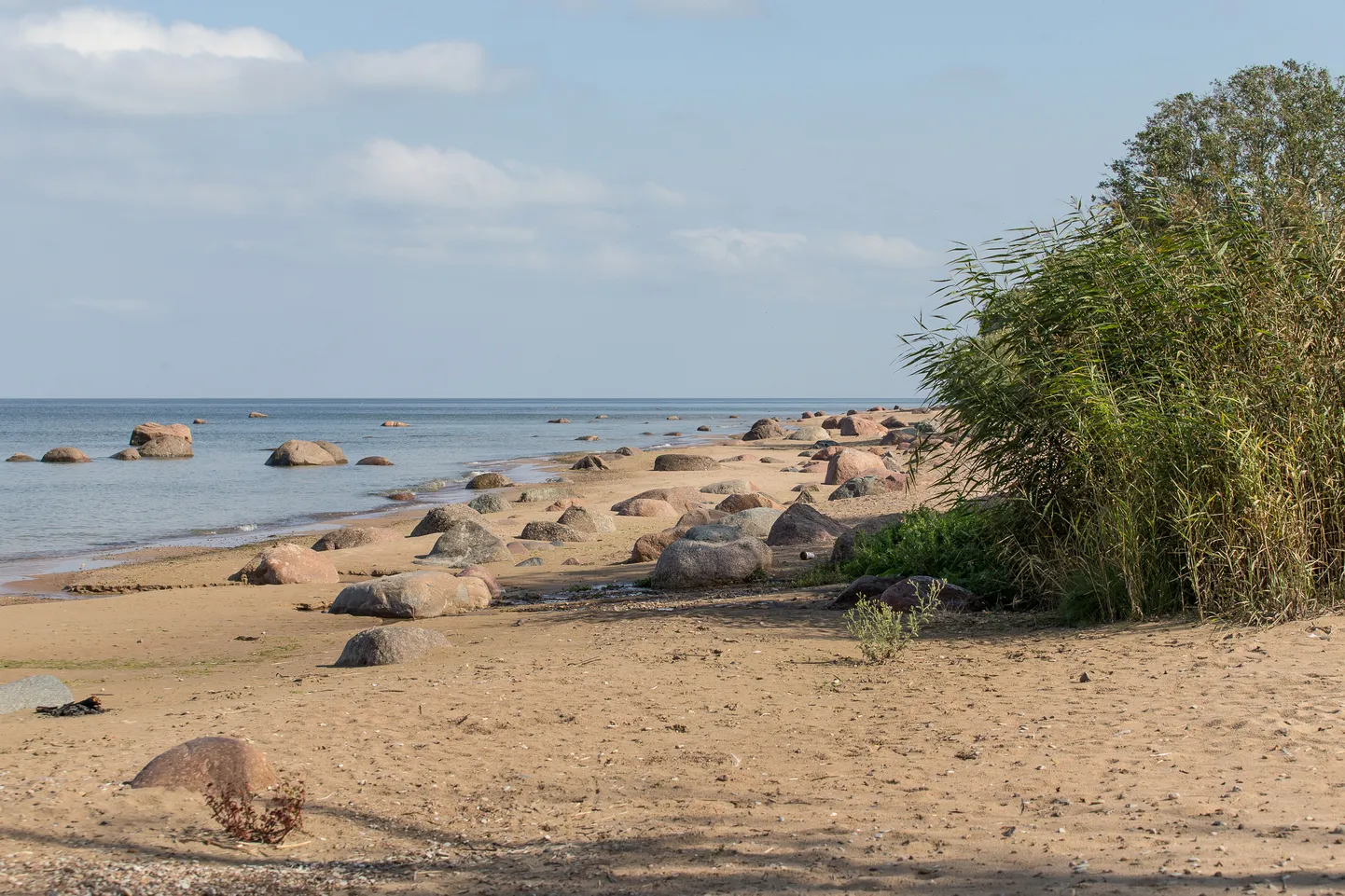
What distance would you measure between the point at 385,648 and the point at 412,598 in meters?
3.00

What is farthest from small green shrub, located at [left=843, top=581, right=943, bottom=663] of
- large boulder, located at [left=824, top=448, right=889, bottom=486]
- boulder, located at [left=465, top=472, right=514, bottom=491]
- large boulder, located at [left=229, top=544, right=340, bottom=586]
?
boulder, located at [left=465, top=472, right=514, bottom=491]

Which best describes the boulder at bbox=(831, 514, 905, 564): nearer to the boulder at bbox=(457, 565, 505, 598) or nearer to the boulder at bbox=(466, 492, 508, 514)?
the boulder at bbox=(457, 565, 505, 598)

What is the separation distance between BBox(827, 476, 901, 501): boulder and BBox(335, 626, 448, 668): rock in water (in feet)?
44.8

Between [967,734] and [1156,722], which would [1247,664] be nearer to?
[1156,722]

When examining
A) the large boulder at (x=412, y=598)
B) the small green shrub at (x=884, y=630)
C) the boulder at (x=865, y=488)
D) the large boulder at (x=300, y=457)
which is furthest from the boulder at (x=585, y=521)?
the large boulder at (x=300, y=457)

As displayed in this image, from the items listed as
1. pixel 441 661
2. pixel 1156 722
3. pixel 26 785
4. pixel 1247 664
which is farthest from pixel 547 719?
pixel 1247 664

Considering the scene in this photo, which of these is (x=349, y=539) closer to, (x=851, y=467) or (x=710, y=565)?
(x=710, y=565)

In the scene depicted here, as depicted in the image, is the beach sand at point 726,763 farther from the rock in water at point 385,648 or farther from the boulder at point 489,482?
the boulder at point 489,482

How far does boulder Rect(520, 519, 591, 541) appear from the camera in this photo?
18156 mm

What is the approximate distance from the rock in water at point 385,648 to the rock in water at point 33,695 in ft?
6.63

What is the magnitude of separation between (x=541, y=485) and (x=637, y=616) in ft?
69.8

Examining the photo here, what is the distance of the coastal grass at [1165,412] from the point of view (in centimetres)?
806

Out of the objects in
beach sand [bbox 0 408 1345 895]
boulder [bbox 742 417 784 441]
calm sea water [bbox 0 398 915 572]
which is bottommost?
calm sea water [bbox 0 398 915 572]

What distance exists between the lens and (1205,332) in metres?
8.84
